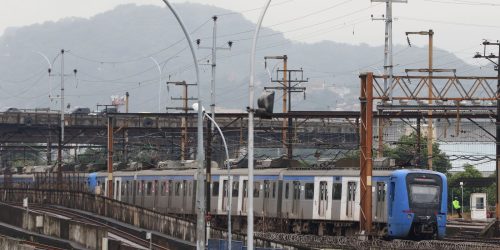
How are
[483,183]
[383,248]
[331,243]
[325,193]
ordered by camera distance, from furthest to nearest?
[483,183] < [325,193] < [331,243] < [383,248]

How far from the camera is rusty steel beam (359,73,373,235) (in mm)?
48656

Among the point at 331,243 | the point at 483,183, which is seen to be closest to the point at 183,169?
the point at 331,243

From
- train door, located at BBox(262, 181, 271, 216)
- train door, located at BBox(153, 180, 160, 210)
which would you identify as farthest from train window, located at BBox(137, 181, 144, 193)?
train door, located at BBox(262, 181, 271, 216)

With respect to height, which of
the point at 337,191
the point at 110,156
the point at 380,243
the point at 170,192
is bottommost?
the point at 380,243

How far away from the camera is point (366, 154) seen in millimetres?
48844

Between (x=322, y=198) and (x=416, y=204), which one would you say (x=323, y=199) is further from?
(x=416, y=204)

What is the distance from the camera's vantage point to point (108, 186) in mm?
76375

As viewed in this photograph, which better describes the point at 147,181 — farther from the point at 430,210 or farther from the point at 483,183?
the point at 483,183

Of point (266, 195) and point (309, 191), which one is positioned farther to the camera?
point (266, 195)

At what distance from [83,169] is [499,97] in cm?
4262

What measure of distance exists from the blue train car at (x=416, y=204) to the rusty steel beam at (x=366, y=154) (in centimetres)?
135

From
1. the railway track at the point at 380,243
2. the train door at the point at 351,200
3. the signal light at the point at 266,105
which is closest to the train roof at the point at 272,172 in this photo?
the train door at the point at 351,200

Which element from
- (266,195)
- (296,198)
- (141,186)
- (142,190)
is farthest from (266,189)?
(141,186)

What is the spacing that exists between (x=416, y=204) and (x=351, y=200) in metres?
3.66
